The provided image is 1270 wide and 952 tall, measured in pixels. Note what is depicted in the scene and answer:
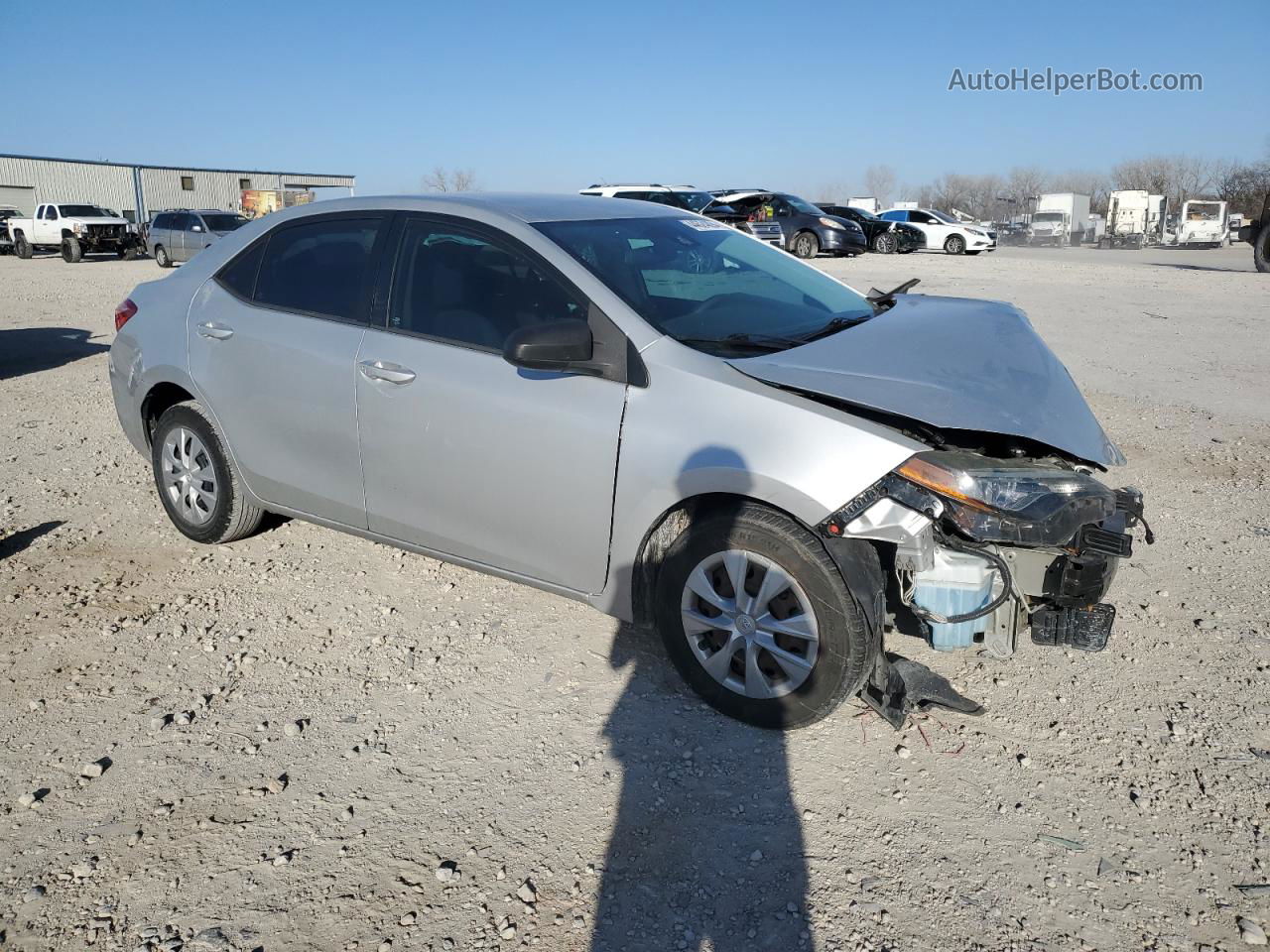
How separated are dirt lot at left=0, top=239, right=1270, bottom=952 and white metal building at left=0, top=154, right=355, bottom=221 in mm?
55979

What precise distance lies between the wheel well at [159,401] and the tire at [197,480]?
7cm

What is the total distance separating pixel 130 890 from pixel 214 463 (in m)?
2.47

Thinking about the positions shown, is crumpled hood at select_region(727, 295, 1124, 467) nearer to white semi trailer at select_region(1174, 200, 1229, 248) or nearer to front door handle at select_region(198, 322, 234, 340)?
front door handle at select_region(198, 322, 234, 340)

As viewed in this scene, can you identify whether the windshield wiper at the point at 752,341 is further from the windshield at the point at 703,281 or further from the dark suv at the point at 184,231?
the dark suv at the point at 184,231

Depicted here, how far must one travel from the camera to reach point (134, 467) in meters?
6.53

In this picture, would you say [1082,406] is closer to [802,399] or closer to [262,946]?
[802,399]

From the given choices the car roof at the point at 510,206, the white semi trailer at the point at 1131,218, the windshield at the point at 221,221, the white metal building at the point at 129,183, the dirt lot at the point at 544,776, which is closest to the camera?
the dirt lot at the point at 544,776

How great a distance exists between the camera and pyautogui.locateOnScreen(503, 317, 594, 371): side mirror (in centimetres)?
329

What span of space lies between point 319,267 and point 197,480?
1355 millimetres

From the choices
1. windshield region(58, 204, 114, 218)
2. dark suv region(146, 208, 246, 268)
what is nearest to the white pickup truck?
windshield region(58, 204, 114, 218)

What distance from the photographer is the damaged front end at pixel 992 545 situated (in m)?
3.00

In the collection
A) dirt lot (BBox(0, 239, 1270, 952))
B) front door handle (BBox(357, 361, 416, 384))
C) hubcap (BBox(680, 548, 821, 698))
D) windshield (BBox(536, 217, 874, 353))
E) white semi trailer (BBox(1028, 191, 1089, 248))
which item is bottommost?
dirt lot (BBox(0, 239, 1270, 952))

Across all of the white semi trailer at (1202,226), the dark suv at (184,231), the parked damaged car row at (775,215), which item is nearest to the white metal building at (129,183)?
the dark suv at (184,231)

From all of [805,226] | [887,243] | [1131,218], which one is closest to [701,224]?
[805,226]
